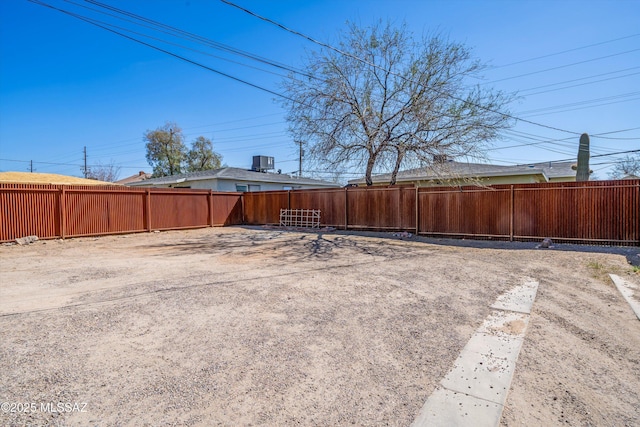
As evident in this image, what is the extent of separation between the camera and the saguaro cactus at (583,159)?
1292 centimetres

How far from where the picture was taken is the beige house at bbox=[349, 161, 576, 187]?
12.0 metres

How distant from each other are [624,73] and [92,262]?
865 inches

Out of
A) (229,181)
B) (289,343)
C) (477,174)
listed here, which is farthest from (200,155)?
(289,343)

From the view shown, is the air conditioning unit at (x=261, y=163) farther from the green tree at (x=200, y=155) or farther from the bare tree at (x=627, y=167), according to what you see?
the bare tree at (x=627, y=167)

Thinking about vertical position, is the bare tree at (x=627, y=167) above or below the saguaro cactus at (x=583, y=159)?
above

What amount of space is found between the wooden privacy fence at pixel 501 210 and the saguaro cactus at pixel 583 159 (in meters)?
5.02

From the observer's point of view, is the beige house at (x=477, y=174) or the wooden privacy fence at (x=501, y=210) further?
the beige house at (x=477, y=174)

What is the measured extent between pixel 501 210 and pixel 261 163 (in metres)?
17.9

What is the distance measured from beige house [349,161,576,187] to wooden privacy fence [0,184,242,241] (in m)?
8.76

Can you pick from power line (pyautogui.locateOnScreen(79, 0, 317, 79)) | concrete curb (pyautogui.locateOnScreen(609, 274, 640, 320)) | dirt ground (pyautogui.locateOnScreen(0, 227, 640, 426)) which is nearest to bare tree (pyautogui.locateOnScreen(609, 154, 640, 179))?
concrete curb (pyautogui.locateOnScreen(609, 274, 640, 320))

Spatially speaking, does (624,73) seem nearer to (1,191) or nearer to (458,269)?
(458,269)

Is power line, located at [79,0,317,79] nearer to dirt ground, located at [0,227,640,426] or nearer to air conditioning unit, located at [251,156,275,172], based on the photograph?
dirt ground, located at [0,227,640,426]

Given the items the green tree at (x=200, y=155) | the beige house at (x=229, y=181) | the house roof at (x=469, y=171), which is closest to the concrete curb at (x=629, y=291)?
the house roof at (x=469, y=171)

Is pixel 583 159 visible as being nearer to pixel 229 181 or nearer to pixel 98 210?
pixel 229 181
